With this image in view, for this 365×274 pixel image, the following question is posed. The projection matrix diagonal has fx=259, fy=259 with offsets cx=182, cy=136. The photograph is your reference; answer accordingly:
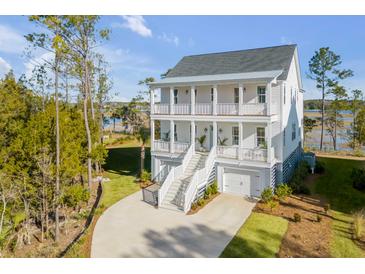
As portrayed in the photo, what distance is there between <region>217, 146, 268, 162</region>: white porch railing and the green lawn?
4.94 m

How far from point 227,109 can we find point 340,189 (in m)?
9.62

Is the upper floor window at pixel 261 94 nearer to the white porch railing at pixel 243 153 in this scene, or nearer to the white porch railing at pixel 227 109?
the white porch railing at pixel 227 109

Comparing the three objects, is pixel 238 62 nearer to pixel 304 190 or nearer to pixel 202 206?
pixel 304 190

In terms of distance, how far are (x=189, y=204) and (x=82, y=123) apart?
10113 millimetres

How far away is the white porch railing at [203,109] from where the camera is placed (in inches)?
713

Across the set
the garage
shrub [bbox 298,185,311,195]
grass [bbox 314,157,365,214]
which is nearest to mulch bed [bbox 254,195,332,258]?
shrub [bbox 298,185,311,195]

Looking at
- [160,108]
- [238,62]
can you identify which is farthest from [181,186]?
[238,62]

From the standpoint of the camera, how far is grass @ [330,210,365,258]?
1027cm

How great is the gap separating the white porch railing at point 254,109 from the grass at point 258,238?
6311mm

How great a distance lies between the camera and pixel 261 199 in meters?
16.4

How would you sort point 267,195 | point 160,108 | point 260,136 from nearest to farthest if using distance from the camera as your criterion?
point 267,195
point 260,136
point 160,108

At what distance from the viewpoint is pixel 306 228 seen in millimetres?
12430

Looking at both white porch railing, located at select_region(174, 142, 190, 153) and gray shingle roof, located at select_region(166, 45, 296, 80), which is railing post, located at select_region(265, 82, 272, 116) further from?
white porch railing, located at select_region(174, 142, 190, 153)
